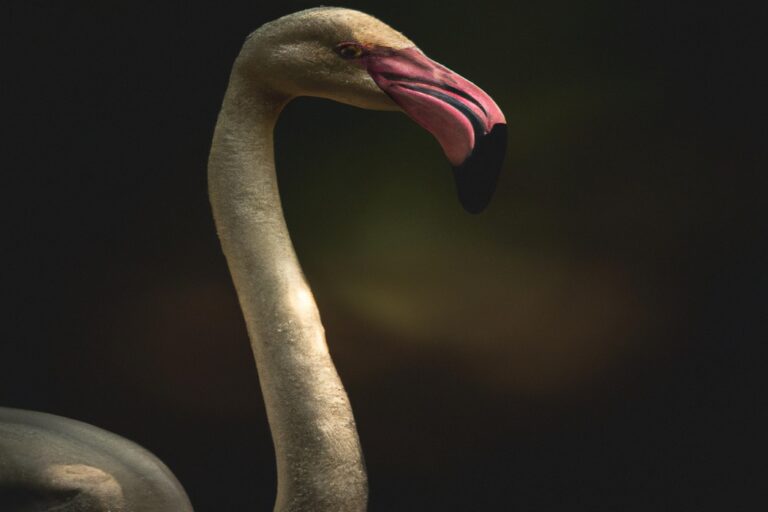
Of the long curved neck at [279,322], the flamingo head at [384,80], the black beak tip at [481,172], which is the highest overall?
the flamingo head at [384,80]

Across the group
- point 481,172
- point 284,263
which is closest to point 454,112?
point 481,172

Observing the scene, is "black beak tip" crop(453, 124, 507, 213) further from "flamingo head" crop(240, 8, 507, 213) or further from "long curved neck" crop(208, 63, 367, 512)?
"long curved neck" crop(208, 63, 367, 512)

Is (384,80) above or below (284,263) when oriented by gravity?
above

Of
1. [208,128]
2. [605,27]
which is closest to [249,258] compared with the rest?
[208,128]

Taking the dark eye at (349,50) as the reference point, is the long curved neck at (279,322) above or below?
below

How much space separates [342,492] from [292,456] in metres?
0.06

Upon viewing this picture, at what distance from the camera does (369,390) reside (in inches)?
69.4

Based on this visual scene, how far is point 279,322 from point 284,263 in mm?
68

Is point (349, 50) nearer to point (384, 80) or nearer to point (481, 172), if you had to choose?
point (384, 80)

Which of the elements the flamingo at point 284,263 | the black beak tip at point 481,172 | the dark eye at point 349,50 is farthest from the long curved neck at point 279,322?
the black beak tip at point 481,172

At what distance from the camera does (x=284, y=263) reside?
1.38 metres

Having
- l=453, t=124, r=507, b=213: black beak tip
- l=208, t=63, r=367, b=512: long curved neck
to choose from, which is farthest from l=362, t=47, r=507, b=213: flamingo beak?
l=208, t=63, r=367, b=512: long curved neck

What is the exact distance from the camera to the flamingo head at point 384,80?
1262 millimetres

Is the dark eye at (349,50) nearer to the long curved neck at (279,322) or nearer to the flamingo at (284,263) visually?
the flamingo at (284,263)
